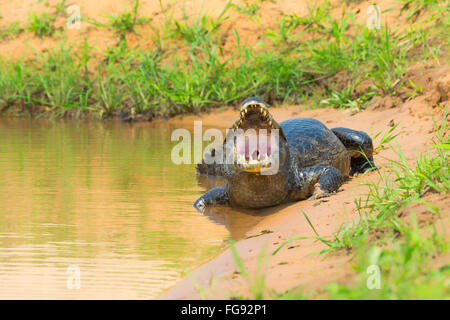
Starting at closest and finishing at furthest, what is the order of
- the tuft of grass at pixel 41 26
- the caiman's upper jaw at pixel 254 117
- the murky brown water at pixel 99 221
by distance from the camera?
1. the murky brown water at pixel 99 221
2. the caiman's upper jaw at pixel 254 117
3. the tuft of grass at pixel 41 26

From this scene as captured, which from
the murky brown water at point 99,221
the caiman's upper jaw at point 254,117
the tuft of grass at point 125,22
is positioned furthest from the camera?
the tuft of grass at point 125,22

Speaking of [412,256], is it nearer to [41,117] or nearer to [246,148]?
[246,148]

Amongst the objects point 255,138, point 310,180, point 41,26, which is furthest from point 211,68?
point 255,138

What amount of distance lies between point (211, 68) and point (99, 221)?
6.35m

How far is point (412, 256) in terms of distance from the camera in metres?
2.55

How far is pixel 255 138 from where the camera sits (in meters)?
4.94

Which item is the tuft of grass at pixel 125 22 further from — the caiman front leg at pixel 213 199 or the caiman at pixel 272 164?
the caiman front leg at pixel 213 199

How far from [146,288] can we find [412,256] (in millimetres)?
1336

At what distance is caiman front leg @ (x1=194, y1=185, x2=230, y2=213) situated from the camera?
5.15m

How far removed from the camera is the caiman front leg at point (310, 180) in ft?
17.0

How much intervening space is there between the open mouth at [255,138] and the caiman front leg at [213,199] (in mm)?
435

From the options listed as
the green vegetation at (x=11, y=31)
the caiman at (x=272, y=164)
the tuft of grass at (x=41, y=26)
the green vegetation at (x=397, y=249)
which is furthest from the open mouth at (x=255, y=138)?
the green vegetation at (x=11, y=31)

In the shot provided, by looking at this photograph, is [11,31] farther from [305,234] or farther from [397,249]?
[397,249]

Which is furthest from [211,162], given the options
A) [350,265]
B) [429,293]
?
[429,293]
